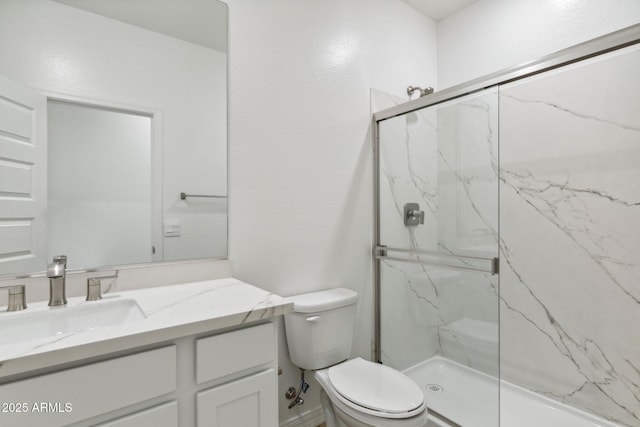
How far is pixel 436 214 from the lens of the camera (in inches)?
70.4

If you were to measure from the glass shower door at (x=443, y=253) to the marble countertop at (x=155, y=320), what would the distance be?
1.03 m

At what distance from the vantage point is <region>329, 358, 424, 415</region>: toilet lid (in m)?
1.23

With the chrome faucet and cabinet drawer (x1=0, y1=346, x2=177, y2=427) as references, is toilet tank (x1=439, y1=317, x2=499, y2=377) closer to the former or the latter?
cabinet drawer (x1=0, y1=346, x2=177, y2=427)

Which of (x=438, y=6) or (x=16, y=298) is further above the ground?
(x=438, y=6)

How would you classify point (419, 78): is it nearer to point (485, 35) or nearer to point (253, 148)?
point (485, 35)

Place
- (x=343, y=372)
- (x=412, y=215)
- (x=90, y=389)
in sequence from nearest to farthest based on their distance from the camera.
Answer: (x=90, y=389), (x=343, y=372), (x=412, y=215)

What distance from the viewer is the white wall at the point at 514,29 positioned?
1.70 m

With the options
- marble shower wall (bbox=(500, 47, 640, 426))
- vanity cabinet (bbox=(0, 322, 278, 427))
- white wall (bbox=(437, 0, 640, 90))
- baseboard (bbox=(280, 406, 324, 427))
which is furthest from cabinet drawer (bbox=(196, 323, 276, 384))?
white wall (bbox=(437, 0, 640, 90))

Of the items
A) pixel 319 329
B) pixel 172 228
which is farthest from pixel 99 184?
pixel 319 329

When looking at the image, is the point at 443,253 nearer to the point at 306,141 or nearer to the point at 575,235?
the point at 575,235

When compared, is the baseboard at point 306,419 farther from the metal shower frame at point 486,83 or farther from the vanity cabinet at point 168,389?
the vanity cabinet at point 168,389

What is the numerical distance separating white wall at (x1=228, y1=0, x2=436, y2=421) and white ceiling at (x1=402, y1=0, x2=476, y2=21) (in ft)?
0.61

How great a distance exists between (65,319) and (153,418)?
46cm

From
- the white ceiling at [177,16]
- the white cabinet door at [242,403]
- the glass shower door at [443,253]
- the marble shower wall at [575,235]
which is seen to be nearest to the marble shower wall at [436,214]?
the glass shower door at [443,253]
